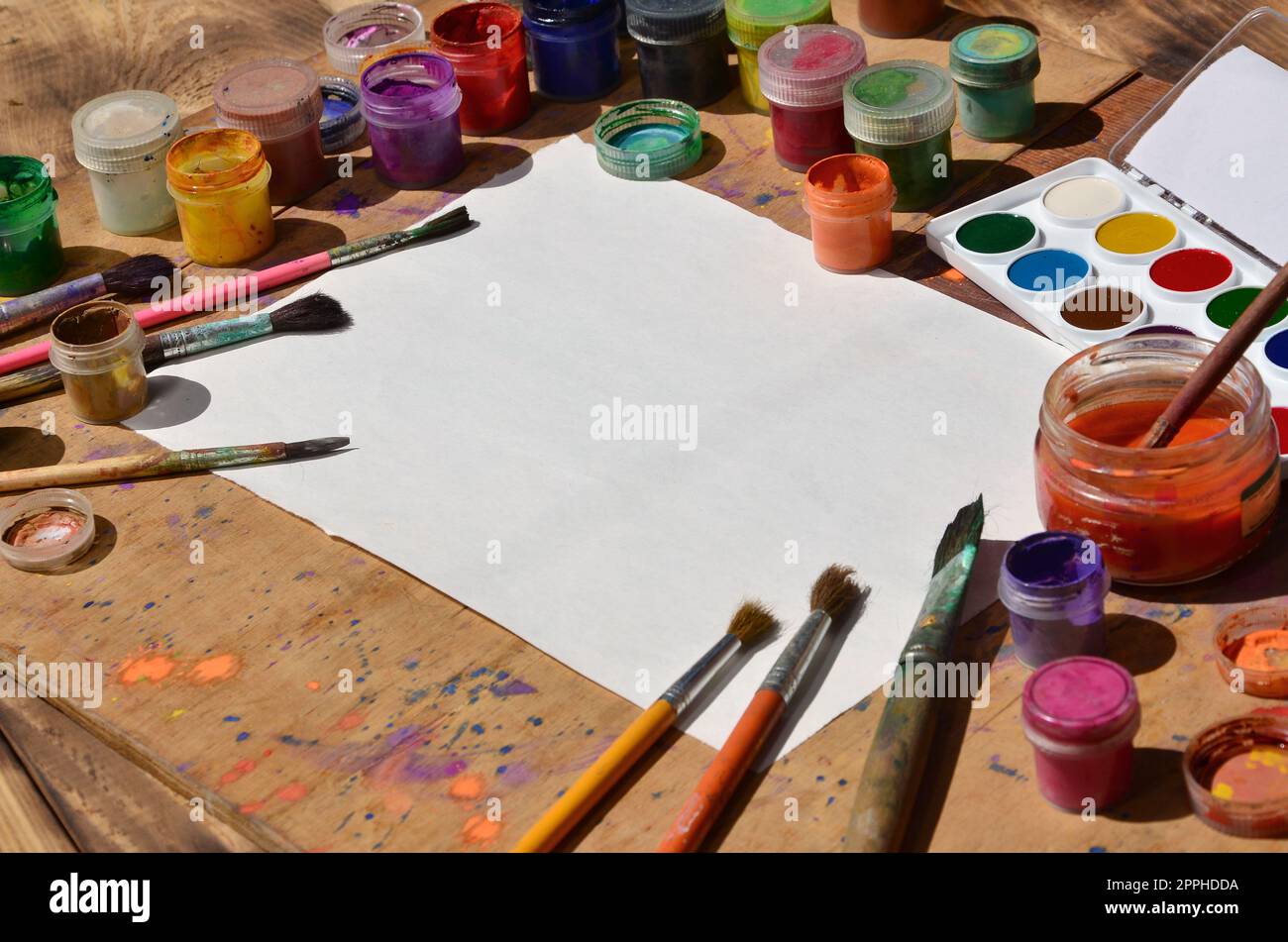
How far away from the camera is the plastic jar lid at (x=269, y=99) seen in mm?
2084

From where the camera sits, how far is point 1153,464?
1.40 m

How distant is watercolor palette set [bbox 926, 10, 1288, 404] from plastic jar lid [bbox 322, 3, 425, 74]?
2.71 ft

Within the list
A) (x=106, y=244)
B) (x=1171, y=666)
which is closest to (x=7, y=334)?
(x=106, y=244)

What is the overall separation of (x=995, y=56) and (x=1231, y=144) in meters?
0.32

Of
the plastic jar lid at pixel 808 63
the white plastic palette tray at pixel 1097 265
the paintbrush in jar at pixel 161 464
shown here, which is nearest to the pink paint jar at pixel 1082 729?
the white plastic palette tray at pixel 1097 265

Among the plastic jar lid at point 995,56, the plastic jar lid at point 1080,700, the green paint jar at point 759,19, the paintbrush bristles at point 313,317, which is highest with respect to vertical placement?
the plastic jar lid at point 995,56

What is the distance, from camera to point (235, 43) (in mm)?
2570

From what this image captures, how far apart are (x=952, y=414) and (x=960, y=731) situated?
44 centimetres

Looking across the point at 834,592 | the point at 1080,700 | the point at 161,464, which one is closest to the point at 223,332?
the point at 161,464

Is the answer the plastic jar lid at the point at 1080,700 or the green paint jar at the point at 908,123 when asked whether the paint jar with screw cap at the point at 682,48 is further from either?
the plastic jar lid at the point at 1080,700

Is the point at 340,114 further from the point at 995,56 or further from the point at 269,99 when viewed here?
the point at 995,56

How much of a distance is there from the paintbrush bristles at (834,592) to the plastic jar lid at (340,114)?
3.49 feet
